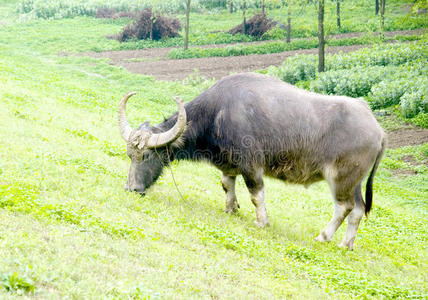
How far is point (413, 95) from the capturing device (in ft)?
64.3

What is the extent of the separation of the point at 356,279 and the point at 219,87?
397cm

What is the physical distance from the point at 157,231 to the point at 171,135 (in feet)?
7.46

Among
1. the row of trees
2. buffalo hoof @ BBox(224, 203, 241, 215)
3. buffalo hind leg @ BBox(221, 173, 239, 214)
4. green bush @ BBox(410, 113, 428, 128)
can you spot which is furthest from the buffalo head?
the row of trees

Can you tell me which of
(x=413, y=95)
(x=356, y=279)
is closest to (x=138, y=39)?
(x=413, y=95)

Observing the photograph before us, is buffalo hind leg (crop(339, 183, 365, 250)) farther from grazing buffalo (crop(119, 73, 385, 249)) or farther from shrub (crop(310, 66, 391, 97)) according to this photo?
shrub (crop(310, 66, 391, 97))

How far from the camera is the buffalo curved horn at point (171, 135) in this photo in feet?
28.7

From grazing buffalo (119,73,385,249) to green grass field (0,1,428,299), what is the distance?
2.05 ft

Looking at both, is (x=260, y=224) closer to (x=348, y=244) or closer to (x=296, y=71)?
(x=348, y=244)

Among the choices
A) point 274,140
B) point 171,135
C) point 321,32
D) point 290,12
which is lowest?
point 274,140

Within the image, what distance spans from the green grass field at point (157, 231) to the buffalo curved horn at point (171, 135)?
0.93 meters

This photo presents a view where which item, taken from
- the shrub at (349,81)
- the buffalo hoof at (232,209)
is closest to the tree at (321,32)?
the shrub at (349,81)

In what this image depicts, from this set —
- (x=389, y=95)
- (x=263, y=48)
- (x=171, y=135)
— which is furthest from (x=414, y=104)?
(x=263, y=48)

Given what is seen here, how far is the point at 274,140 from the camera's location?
8945 mm

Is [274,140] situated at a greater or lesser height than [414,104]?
greater
